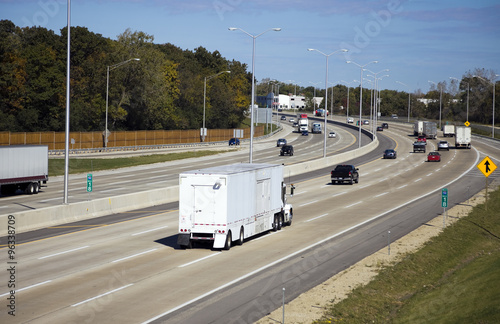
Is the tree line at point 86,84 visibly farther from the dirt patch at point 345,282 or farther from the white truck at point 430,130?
the dirt patch at point 345,282

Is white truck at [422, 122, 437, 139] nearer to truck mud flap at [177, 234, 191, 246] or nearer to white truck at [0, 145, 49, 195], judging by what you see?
white truck at [0, 145, 49, 195]

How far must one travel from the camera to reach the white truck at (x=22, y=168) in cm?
4325

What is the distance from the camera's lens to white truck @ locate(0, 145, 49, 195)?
4325 cm

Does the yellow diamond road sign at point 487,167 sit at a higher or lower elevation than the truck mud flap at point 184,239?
higher

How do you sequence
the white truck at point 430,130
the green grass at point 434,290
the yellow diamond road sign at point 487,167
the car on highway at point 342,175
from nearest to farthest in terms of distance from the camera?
the green grass at point 434,290 → the yellow diamond road sign at point 487,167 → the car on highway at point 342,175 → the white truck at point 430,130

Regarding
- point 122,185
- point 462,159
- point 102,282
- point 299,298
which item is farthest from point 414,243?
point 462,159

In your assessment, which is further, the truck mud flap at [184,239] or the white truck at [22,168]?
the white truck at [22,168]

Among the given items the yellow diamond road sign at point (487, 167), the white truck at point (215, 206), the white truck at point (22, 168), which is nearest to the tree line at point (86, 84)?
the white truck at point (22, 168)

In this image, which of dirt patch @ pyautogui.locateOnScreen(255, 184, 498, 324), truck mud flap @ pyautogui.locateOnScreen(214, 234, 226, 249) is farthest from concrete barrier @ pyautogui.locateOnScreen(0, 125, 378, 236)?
dirt patch @ pyautogui.locateOnScreen(255, 184, 498, 324)

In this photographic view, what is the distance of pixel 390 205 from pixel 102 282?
25.1m

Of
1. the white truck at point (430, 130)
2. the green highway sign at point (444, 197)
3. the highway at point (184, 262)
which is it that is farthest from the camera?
the white truck at point (430, 130)

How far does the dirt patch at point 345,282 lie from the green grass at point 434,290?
32 cm

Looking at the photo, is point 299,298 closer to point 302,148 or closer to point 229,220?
point 229,220

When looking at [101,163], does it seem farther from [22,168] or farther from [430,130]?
[430,130]
